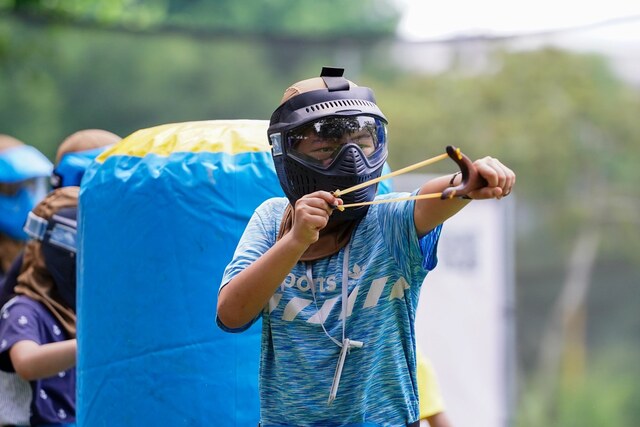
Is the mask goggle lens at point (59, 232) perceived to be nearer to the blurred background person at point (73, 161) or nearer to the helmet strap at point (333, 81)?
the blurred background person at point (73, 161)

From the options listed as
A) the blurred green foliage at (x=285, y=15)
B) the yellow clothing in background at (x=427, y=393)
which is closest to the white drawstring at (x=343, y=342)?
the yellow clothing in background at (x=427, y=393)

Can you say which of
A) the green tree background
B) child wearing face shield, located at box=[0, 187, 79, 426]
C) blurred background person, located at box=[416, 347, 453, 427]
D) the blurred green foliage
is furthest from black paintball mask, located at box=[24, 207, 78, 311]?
the blurred green foliage

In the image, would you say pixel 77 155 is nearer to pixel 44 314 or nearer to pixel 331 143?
pixel 44 314

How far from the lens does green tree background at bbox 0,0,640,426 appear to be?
36.4 ft

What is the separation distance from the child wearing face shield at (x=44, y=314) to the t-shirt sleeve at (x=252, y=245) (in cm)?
146

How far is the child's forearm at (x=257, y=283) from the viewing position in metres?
2.76

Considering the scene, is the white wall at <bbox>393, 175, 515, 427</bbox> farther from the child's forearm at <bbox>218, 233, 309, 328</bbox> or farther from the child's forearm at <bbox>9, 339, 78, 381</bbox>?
the child's forearm at <bbox>218, 233, 309, 328</bbox>

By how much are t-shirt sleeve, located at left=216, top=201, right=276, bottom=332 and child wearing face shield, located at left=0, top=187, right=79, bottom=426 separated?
1.46m

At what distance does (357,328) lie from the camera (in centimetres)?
294

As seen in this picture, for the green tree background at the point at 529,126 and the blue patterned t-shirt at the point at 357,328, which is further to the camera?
the green tree background at the point at 529,126

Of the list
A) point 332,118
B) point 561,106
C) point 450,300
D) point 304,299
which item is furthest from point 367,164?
point 561,106

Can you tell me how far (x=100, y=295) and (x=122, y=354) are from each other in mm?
227

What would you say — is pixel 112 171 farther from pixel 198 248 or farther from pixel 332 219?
pixel 332 219

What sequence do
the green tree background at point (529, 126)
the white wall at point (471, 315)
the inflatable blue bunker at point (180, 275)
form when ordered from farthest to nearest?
the green tree background at point (529, 126) < the white wall at point (471, 315) < the inflatable blue bunker at point (180, 275)
